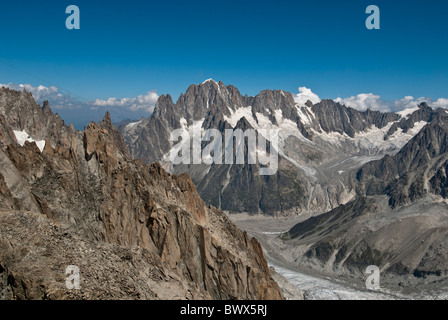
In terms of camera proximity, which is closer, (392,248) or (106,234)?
(106,234)

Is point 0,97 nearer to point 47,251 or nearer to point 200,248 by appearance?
point 200,248

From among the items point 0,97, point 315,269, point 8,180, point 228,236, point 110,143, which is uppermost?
point 0,97

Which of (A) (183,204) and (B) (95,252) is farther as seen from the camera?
(A) (183,204)

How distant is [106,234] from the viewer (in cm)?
5262

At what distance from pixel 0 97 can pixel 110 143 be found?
547 feet

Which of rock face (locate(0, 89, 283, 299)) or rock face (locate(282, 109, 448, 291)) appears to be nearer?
rock face (locate(0, 89, 283, 299))

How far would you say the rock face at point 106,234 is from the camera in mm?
33625

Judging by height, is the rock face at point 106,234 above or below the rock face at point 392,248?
above

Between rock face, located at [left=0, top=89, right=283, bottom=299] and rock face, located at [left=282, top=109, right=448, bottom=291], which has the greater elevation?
rock face, located at [left=0, top=89, right=283, bottom=299]

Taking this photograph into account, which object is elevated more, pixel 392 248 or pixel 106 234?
pixel 106 234

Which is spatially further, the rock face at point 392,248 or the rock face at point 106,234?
the rock face at point 392,248

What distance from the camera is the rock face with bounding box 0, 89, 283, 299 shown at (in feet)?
110
